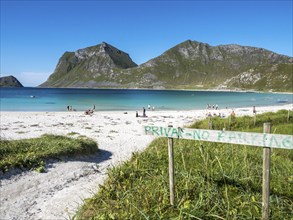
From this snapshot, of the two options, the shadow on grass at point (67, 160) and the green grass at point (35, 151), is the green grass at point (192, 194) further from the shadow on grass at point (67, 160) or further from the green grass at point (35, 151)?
the green grass at point (35, 151)

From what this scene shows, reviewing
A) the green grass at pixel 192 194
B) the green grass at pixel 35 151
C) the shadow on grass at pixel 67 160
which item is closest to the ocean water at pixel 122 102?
the shadow on grass at pixel 67 160

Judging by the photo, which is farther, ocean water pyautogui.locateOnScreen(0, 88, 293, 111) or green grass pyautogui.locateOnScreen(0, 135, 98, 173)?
ocean water pyautogui.locateOnScreen(0, 88, 293, 111)

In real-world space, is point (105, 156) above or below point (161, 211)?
below

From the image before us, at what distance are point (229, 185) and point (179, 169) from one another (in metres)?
1.51

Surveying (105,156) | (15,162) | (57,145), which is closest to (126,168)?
(15,162)

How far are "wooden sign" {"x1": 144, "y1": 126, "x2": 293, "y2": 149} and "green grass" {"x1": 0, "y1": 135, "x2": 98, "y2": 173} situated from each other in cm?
854

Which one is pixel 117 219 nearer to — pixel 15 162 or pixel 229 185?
pixel 229 185

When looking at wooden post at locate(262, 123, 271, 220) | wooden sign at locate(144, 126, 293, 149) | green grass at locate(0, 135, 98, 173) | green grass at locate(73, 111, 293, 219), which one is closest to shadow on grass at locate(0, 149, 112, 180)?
green grass at locate(0, 135, 98, 173)

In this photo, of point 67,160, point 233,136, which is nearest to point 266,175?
point 233,136

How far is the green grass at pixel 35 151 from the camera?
1221 cm

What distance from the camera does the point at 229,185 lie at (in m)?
6.66

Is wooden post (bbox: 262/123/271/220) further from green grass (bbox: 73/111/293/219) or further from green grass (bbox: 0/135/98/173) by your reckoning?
green grass (bbox: 0/135/98/173)

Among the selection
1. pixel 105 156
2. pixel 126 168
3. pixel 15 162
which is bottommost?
pixel 105 156

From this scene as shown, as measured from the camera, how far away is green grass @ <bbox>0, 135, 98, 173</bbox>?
12211 millimetres
